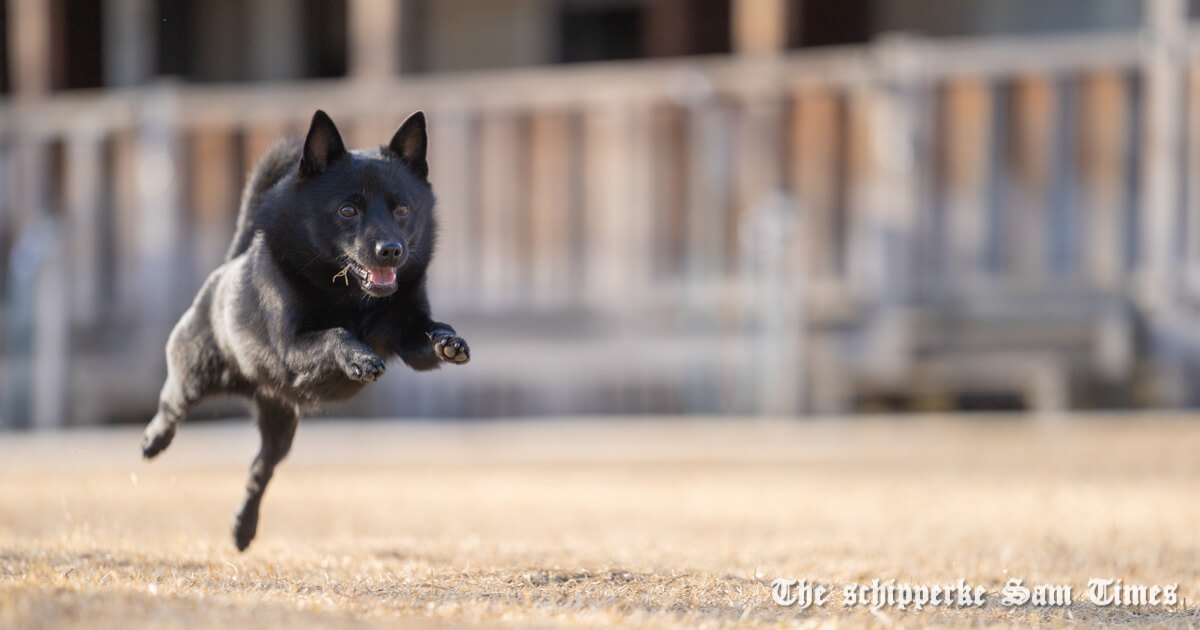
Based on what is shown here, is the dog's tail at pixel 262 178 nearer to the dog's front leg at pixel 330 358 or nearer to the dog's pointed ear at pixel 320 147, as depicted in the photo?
the dog's pointed ear at pixel 320 147

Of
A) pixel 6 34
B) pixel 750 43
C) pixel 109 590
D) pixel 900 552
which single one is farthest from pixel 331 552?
pixel 6 34

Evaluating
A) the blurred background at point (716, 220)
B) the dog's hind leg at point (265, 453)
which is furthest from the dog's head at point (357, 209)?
the blurred background at point (716, 220)

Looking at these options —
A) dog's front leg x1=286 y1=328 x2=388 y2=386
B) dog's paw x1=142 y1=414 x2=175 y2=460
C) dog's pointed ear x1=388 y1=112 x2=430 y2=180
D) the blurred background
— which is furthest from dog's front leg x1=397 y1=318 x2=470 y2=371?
the blurred background

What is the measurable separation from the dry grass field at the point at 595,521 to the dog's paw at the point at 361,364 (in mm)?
469

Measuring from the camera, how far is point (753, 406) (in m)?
9.50

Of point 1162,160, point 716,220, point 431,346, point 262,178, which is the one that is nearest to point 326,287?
point 431,346

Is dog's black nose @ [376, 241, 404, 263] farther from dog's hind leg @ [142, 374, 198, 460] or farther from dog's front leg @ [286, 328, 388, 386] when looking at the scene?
dog's hind leg @ [142, 374, 198, 460]

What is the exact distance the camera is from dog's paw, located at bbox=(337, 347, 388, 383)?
2971mm

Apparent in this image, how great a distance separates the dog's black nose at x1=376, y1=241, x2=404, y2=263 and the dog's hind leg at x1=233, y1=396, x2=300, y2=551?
83 cm

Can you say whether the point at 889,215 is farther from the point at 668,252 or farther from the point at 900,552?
the point at 900,552

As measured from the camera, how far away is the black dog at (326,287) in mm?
3174

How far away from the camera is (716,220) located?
8.93m

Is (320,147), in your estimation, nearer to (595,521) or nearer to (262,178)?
(262,178)

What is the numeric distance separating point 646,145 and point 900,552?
5.15m
